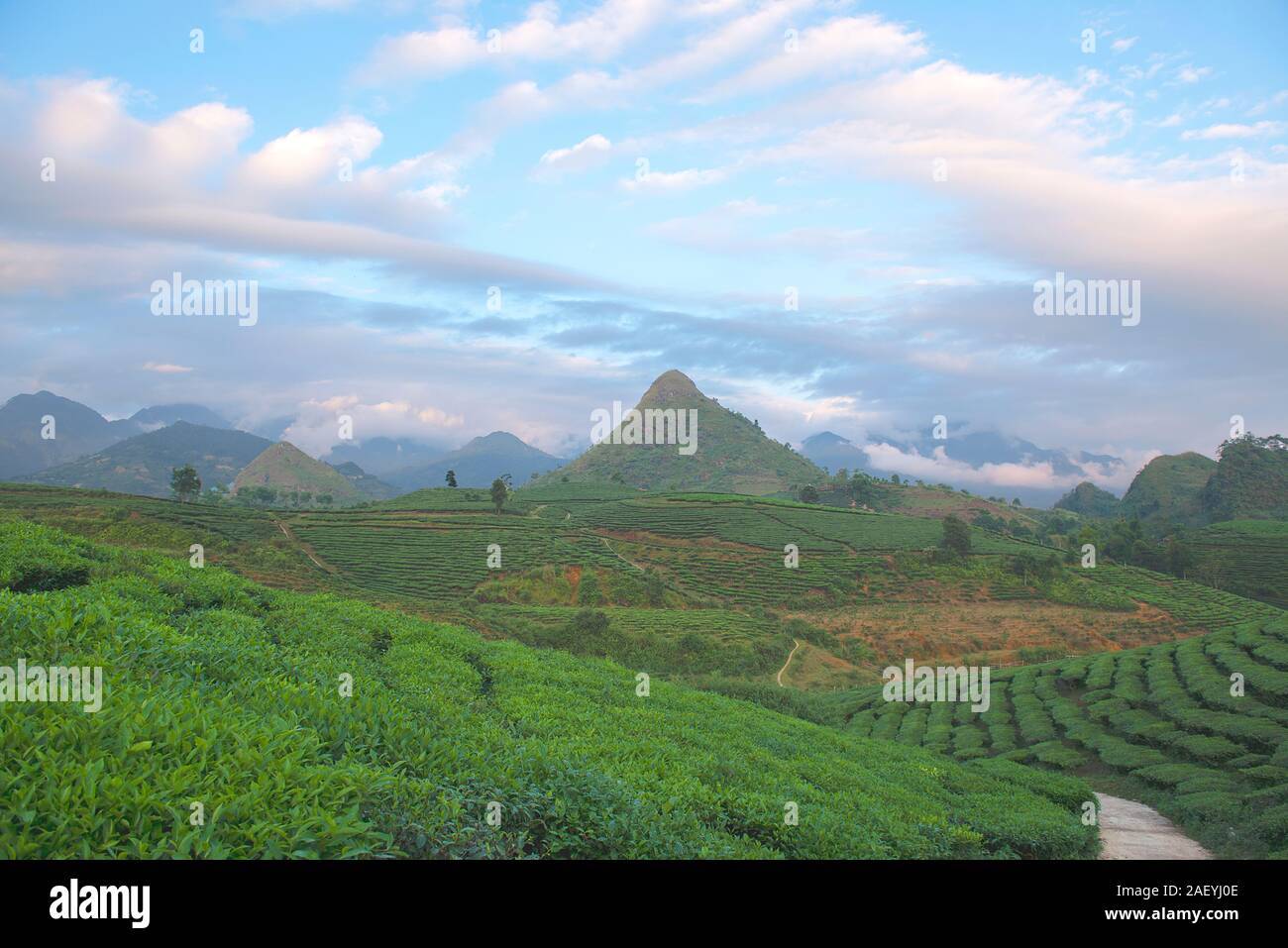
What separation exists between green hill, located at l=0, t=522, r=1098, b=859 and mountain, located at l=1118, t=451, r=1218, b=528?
158 metres

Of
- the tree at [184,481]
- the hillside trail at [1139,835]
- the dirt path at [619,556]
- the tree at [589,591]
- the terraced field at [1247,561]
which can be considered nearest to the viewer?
the hillside trail at [1139,835]

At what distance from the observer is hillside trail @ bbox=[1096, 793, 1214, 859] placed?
40.2 ft

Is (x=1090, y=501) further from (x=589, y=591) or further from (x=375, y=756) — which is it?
(x=375, y=756)

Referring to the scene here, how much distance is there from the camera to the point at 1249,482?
4811 inches

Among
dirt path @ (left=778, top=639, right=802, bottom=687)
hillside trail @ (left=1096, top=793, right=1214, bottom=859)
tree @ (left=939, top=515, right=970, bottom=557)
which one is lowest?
dirt path @ (left=778, top=639, right=802, bottom=687)

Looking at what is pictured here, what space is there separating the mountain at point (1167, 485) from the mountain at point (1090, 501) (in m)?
8.53

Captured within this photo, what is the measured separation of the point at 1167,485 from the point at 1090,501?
24960mm

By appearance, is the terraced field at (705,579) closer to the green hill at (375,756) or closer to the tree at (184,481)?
the tree at (184,481)

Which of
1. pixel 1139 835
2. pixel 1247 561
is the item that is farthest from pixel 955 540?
pixel 1139 835

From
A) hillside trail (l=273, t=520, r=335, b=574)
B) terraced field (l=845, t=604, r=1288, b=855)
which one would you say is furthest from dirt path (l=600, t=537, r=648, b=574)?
terraced field (l=845, t=604, r=1288, b=855)

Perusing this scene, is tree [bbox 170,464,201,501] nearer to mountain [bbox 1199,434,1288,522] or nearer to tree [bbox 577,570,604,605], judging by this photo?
tree [bbox 577,570,604,605]

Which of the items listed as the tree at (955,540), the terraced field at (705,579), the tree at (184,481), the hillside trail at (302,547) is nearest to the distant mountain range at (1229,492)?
the tree at (955,540)

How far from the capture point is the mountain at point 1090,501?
175m
